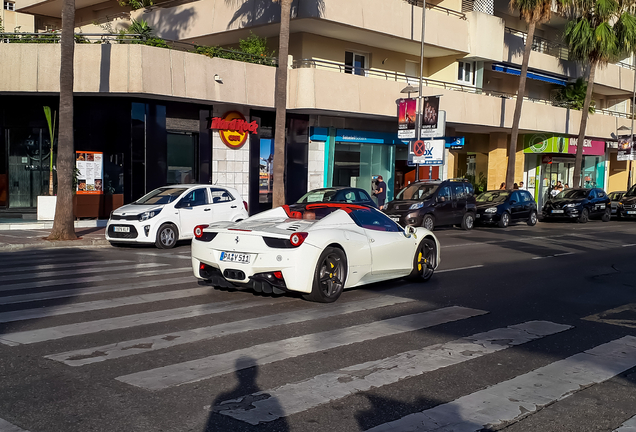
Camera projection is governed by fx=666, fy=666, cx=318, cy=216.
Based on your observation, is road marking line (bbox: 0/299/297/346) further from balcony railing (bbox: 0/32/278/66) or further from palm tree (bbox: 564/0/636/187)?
palm tree (bbox: 564/0/636/187)

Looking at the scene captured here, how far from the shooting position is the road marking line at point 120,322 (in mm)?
6496

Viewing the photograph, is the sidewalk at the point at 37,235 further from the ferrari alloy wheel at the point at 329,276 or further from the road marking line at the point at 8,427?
the road marking line at the point at 8,427

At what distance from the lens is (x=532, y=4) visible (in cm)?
3155

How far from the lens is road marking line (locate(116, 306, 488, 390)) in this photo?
17.4ft

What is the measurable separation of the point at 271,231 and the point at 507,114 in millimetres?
28032

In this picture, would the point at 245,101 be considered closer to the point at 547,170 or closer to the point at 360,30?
the point at 360,30

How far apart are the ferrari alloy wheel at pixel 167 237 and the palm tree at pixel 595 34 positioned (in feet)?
92.4

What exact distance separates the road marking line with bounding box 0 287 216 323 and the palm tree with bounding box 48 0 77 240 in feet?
28.6

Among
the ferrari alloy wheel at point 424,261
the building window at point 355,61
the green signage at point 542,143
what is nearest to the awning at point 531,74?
the green signage at point 542,143

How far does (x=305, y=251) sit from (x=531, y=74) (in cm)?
3256

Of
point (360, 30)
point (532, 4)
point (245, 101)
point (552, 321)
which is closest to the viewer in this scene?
point (552, 321)

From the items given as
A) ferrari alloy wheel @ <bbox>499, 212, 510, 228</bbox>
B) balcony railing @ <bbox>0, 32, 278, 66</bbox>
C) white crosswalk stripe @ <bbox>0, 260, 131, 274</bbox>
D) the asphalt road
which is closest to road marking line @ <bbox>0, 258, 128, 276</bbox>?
white crosswalk stripe @ <bbox>0, 260, 131, 274</bbox>

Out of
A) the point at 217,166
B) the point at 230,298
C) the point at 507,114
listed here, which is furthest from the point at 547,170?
the point at 230,298

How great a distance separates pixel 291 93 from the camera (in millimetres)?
25141
